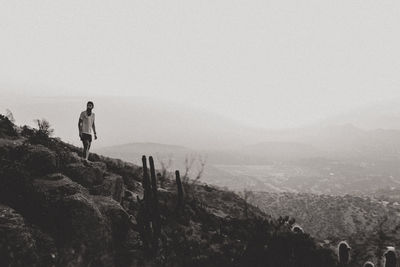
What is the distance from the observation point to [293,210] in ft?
152

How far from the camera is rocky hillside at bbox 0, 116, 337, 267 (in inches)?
286

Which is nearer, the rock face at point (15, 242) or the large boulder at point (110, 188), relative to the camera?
the rock face at point (15, 242)

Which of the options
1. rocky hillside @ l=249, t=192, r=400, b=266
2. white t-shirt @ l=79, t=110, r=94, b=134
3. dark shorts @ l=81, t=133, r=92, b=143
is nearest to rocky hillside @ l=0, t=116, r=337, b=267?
dark shorts @ l=81, t=133, r=92, b=143

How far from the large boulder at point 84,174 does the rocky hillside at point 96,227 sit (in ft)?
0.09

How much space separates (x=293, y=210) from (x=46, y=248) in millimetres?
42436

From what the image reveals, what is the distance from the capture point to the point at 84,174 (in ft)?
36.7

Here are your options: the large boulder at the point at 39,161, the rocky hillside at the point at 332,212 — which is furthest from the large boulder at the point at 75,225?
the rocky hillside at the point at 332,212

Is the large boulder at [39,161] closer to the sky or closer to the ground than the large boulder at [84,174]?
closer to the sky

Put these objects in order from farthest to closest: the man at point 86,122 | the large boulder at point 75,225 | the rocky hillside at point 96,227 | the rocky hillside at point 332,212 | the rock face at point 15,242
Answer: the rocky hillside at point 332,212
the man at point 86,122
the large boulder at point 75,225
the rocky hillside at point 96,227
the rock face at point 15,242

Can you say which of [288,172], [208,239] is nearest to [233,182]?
[288,172]

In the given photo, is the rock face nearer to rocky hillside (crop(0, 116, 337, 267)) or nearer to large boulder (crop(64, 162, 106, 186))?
rocky hillside (crop(0, 116, 337, 267))

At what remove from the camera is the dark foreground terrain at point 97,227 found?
7266 mm

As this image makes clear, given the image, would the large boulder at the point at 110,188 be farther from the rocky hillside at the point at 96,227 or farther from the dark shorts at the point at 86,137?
the dark shorts at the point at 86,137

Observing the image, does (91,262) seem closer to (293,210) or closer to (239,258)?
(239,258)
